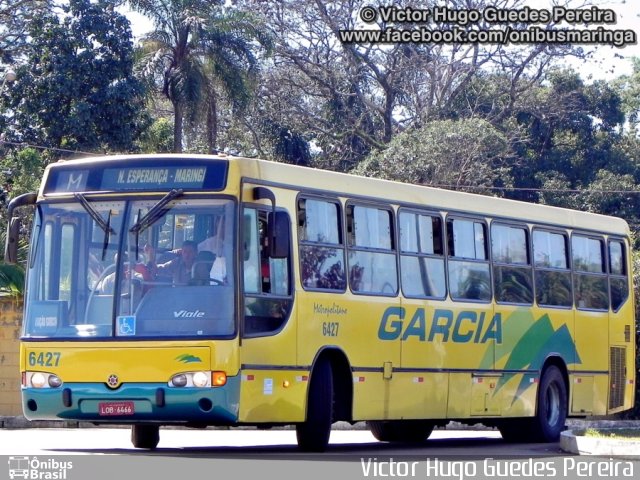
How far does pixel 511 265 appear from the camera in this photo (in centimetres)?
1742

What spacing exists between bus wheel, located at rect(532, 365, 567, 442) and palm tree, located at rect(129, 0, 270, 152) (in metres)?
18.8

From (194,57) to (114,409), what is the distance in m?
24.2

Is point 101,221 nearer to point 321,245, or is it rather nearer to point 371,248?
point 321,245

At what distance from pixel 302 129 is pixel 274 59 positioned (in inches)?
105

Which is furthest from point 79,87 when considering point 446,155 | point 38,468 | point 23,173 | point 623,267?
point 38,468

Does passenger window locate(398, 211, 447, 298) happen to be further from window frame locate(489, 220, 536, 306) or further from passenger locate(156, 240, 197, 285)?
passenger locate(156, 240, 197, 285)

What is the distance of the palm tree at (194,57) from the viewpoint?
35562mm

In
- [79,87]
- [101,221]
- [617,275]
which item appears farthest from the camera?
[79,87]

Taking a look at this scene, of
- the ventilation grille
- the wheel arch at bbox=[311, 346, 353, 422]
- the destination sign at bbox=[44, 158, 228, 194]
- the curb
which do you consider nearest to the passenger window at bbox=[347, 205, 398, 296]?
the wheel arch at bbox=[311, 346, 353, 422]

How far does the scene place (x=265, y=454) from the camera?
1362 centimetres

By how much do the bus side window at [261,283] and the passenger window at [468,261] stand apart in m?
3.53

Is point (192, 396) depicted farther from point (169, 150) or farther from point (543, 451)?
point (169, 150)

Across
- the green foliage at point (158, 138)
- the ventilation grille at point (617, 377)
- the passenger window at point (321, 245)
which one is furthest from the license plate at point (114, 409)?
the green foliage at point (158, 138)

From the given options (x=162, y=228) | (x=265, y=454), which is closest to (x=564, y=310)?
(x=265, y=454)
